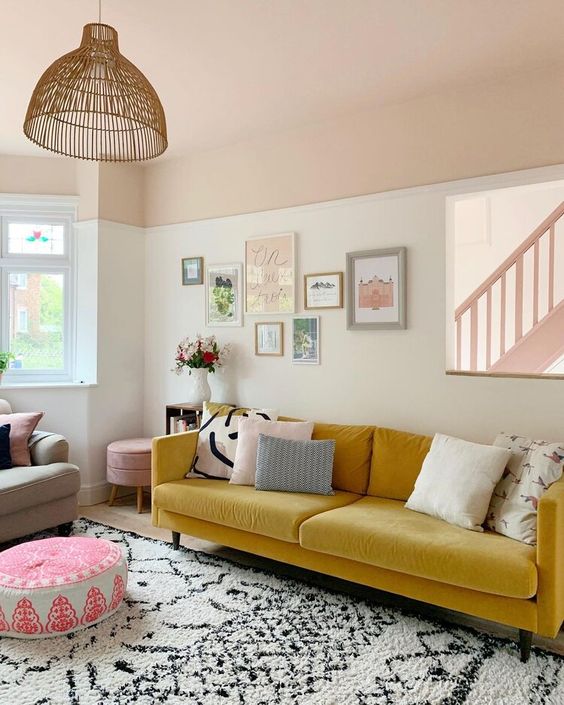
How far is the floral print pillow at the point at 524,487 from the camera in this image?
8.86 ft

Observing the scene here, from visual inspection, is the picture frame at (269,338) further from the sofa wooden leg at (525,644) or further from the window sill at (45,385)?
the sofa wooden leg at (525,644)

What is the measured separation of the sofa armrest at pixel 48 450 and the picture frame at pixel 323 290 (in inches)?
76.4

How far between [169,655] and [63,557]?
0.73 meters

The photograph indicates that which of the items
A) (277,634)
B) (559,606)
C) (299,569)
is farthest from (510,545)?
(299,569)

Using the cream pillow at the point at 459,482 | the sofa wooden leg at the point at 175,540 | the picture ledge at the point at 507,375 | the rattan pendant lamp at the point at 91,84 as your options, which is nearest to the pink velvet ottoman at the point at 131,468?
the sofa wooden leg at the point at 175,540

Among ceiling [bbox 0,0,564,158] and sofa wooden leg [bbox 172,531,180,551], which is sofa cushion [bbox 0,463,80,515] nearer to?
sofa wooden leg [bbox 172,531,180,551]

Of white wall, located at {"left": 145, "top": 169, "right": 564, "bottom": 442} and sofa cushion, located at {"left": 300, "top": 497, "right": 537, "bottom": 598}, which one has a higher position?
white wall, located at {"left": 145, "top": 169, "right": 564, "bottom": 442}

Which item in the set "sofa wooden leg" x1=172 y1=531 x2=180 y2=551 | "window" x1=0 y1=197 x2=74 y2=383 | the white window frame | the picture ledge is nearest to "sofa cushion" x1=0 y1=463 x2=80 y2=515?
"sofa wooden leg" x1=172 y1=531 x2=180 y2=551

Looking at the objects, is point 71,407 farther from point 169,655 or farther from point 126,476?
A: point 169,655

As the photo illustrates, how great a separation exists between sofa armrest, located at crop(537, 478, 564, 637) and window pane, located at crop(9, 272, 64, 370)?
3.95m

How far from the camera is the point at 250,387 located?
455 centimetres

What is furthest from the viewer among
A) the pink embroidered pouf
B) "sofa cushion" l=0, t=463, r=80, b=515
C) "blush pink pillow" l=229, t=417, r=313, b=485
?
"blush pink pillow" l=229, t=417, r=313, b=485

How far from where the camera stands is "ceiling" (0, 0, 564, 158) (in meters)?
2.73

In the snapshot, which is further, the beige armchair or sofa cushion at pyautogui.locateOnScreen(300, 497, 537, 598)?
the beige armchair
